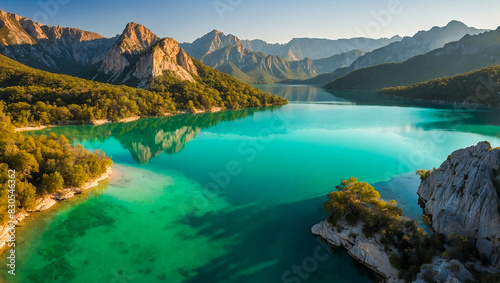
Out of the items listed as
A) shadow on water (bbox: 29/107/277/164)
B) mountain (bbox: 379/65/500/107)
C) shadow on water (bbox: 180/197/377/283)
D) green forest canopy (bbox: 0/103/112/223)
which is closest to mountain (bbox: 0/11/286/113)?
shadow on water (bbox: 29/107/277/164)

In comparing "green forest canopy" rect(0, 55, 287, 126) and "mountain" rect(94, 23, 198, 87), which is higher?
"mountain" rect(94, 23, 198, 87)

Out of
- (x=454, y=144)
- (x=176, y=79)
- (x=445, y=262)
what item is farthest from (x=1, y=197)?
(x=176, y=79)

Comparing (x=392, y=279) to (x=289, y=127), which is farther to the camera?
(x=289, y=127)

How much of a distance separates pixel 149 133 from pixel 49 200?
39370 mm

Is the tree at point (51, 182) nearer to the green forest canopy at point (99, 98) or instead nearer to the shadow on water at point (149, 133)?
the shadow on water at point (149, 133)

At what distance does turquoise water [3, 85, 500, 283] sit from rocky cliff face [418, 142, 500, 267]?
14.0ft

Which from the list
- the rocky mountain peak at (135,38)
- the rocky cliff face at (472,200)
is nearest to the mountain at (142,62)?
the rocky mountain peak at (135,38)

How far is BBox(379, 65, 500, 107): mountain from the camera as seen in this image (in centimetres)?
10706

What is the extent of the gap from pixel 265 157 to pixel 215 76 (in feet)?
336

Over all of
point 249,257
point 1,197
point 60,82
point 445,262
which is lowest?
point 249,257

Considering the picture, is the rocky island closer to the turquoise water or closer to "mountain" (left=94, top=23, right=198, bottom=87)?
the turquoise water

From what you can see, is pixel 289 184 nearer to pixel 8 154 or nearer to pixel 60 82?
pixel 8 154

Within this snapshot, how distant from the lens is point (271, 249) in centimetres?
2103

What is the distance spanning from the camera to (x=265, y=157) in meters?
44.9
